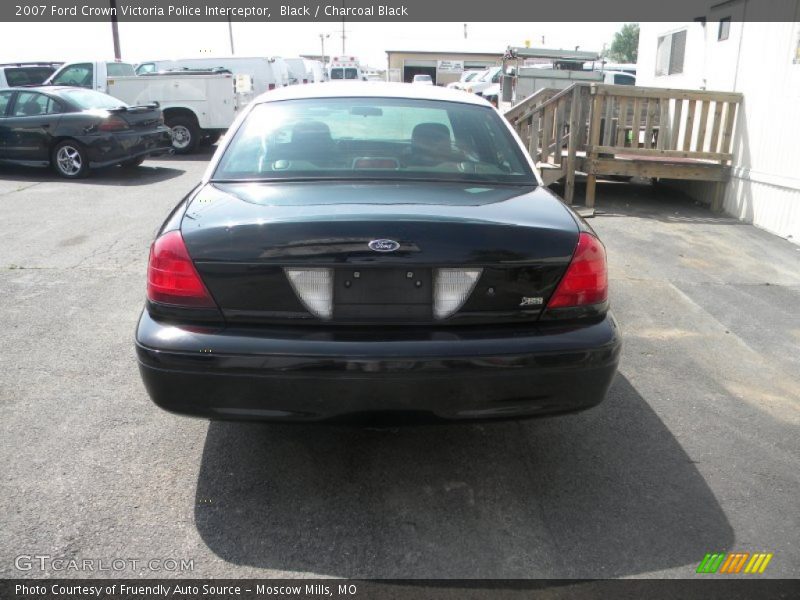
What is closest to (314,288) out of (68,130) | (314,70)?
(68,130)

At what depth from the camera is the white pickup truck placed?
14930 millimetres

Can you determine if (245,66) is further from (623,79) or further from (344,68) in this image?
(344,68)

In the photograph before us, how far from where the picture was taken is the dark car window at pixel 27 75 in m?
15.9

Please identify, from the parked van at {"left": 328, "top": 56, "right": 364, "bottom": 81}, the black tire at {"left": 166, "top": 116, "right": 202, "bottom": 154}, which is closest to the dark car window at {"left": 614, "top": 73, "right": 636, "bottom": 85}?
the black tire at {"left": 166, "top": 116, "right": 202, "bottom": 154}

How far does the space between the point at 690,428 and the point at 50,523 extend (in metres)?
2.95

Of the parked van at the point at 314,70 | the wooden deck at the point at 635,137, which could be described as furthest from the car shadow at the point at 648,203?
the parked van at the point at 314,70

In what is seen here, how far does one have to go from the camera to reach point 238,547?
264 centimetres

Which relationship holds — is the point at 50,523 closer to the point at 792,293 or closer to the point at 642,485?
the point at 642,485

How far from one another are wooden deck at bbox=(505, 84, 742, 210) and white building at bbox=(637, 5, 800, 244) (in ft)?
0.76

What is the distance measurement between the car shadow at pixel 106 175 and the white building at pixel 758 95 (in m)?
8.65

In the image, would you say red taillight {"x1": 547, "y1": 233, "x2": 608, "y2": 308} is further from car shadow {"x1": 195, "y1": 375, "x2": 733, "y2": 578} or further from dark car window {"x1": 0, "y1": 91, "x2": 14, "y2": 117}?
dark car window {"x1": 0, "y1": 91, "x2": 14, "y2": 117}

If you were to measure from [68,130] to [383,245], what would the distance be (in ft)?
35.3

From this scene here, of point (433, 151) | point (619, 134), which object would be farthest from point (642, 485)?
point (619, 134)

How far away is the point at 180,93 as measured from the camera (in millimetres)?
15078
